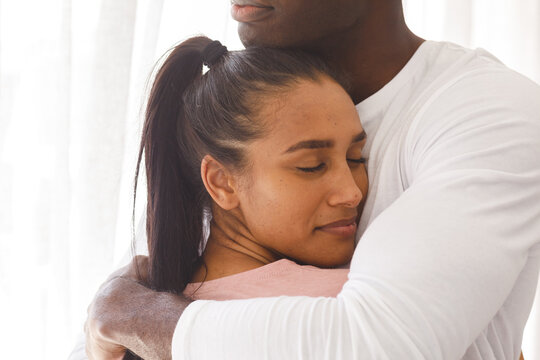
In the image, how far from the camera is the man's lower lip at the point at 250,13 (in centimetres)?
146

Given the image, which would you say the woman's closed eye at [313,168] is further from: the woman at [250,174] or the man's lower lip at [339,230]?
the man's lower lip at [339,230]

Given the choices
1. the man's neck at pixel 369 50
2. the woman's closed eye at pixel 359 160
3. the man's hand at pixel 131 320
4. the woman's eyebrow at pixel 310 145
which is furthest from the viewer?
the man's neck at pixel 369 50

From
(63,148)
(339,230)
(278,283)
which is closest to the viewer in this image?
(278,283)

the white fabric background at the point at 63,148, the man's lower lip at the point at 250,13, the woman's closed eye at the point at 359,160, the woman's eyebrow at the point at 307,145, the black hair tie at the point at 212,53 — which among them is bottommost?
the white fabric background at the point at 63,148

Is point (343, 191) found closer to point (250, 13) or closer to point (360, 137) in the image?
point (360, 137)

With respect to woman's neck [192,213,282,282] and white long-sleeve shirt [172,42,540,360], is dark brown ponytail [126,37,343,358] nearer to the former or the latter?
woman's neck [192,213,282,282]

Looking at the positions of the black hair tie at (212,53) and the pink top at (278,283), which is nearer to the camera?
the pink top at (278,283)

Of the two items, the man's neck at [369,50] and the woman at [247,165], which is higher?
the man's neck at [369,50]

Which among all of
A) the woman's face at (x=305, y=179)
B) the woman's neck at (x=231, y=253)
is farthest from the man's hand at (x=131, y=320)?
the woman's face at (x=305, y=179)

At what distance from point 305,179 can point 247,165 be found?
116 mm

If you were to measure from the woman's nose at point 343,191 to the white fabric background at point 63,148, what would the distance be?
0.91 metres

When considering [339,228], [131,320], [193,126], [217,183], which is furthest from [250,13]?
[131,320]

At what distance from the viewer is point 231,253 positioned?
1.36 meters

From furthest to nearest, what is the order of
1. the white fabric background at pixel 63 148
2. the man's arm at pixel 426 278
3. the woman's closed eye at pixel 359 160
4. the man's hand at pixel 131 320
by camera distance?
1. the white fabric background at pixel 63 148
2. the woman's closed eye at pixel 359 160
3. the man's hand at pixel 131 320
4. the man's arm at pixel 426 278
